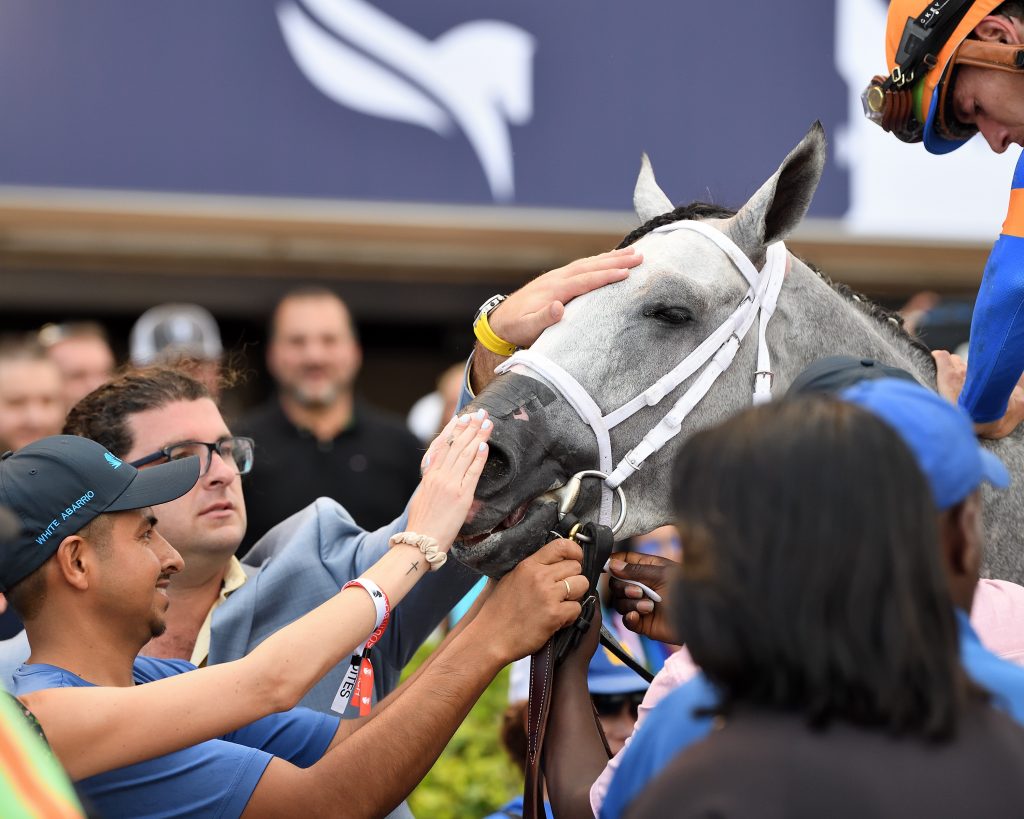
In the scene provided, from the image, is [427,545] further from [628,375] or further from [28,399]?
[28,399]

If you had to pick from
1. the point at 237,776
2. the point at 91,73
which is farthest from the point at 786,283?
the point at 91,73

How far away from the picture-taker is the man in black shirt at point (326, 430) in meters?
5.91

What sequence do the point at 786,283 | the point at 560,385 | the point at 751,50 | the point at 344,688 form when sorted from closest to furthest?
the point at 344,688 → the point at 560,385 → the point at 786,283 → the point at 751,50

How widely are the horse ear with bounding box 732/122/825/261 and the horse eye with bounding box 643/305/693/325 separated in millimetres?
234

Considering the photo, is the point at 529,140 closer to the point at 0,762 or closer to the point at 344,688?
the point at 344,688

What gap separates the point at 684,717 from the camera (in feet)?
5.68

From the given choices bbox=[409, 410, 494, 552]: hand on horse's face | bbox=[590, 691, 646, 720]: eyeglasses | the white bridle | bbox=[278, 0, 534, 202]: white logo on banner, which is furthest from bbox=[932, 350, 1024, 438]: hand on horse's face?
bbox=[278, 0, 534, 202]: white logo on banner

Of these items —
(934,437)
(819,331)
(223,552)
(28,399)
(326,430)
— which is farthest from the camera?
(326,430)

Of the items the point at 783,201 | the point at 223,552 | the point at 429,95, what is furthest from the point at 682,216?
the point at 429,95

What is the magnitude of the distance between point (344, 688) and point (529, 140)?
204 inches

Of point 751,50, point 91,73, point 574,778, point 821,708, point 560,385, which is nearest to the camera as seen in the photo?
point 821,708

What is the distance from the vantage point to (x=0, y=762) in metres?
1.49

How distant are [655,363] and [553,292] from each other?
284mm

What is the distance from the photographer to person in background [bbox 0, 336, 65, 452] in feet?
18.0
